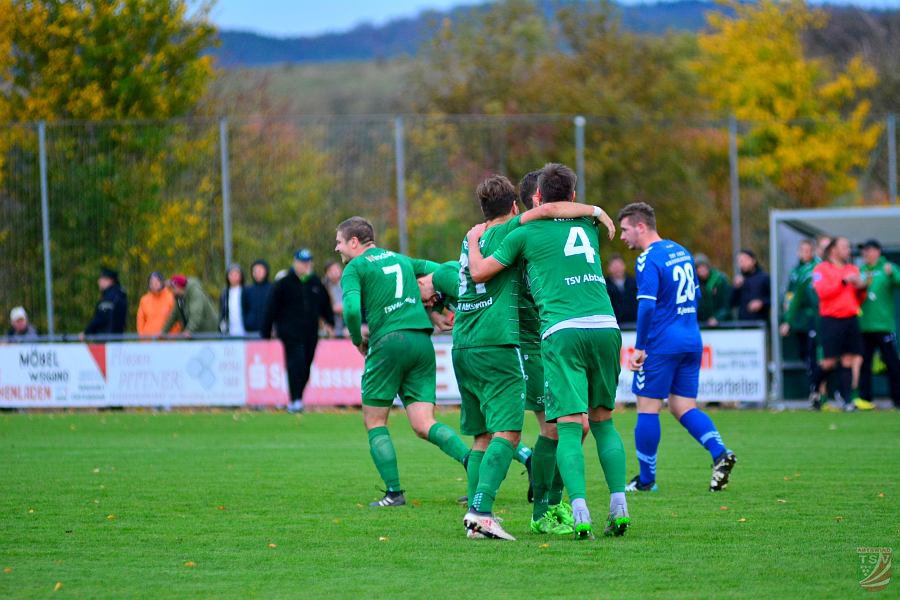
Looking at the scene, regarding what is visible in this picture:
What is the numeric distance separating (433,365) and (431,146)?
14.7 metres

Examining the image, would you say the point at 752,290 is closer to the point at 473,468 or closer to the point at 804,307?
the point at 804,307

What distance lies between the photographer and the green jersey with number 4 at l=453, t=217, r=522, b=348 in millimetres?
7926

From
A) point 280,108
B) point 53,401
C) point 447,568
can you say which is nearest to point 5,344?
point 53,401

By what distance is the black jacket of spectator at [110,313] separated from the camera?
20.9 m

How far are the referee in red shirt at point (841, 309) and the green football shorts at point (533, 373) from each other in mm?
10628

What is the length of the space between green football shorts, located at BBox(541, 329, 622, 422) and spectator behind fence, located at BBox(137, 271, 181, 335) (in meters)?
14.3

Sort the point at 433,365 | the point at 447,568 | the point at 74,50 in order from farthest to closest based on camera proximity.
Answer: the point at 74,50
the point at 433,365
the point at 447,568

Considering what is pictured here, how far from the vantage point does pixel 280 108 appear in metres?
56.8

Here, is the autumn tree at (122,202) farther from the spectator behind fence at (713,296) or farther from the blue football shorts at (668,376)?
the blue football shorts at (668,376)

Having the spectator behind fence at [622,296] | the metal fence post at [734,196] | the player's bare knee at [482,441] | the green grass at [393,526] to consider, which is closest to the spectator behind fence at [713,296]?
the spectator behind fence at [622,296]

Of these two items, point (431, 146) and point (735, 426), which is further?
point (431, 146)

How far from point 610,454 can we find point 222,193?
15.7m

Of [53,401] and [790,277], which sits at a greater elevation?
[790,277]

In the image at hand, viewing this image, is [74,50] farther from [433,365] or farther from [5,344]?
[433,365]
